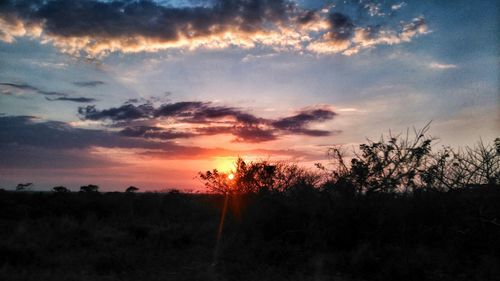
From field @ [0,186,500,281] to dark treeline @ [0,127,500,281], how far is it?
0.03m

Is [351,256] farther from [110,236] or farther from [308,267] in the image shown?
[110,236]

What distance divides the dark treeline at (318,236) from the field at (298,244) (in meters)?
0.03

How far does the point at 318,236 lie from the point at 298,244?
32.7 inches

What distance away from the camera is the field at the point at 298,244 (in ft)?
34.1

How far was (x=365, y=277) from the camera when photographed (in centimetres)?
1056

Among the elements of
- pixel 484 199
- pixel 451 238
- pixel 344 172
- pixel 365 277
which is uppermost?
→ pixel 344 172

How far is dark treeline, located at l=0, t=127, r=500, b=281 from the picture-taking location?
10531mm

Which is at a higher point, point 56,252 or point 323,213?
point 323,213

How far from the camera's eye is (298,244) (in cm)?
1374

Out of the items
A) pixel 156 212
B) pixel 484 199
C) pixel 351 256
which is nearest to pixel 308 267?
pixel 351 256

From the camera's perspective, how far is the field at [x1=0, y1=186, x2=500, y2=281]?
34.1ft

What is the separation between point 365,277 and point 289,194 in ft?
19.7

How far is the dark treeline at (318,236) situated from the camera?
10531 millimetres

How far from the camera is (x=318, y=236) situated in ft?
43.6
